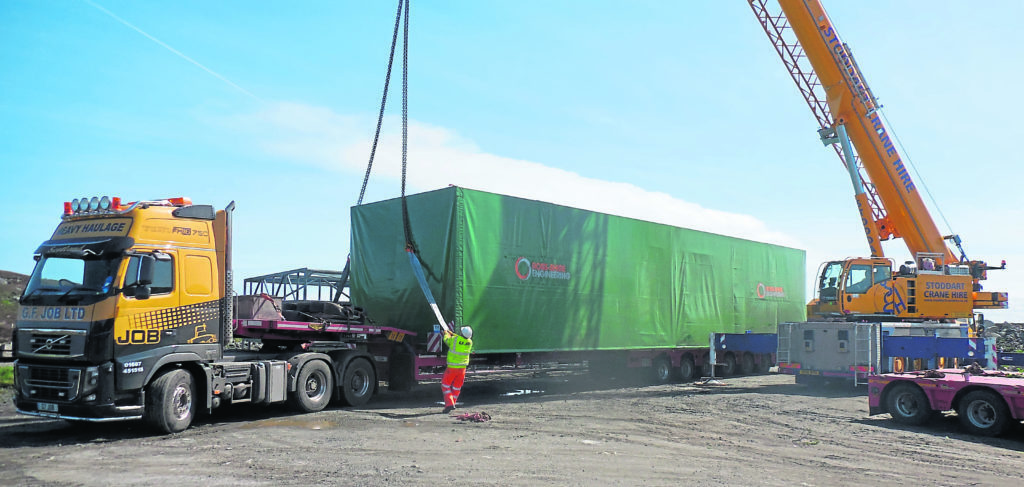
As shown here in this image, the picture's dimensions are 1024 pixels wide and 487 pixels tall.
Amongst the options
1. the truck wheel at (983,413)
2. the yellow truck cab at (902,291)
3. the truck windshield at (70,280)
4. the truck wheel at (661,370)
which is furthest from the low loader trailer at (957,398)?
the truck windshield at (70,280)

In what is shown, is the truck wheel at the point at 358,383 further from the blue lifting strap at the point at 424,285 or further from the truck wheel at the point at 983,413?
the truck wheel at the point at 983,413

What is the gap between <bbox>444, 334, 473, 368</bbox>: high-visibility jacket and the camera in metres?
11.7

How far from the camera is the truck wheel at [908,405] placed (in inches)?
423

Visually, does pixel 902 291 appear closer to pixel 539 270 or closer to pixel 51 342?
pixel 539 270

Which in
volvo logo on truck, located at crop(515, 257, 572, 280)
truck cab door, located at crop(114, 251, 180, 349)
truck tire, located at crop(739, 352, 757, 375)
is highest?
volvo logo on truck, located at crop(515, 257, 572, 280)

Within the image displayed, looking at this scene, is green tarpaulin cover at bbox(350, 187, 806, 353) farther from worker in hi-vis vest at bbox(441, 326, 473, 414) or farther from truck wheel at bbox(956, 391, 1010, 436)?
truck wheel at bbox(956, 391, 1010, 436)

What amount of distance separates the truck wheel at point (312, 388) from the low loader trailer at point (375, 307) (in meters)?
0.03

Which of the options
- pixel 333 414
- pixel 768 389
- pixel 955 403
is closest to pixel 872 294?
pixel 768 389

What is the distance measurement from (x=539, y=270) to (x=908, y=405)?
258 inches

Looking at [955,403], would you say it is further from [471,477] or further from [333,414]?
[333,414]

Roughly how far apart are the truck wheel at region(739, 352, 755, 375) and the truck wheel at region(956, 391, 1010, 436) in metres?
9.31

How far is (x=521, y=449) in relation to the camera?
27.1ft

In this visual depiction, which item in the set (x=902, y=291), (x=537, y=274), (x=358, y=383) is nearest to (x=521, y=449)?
(x=358, y=383)

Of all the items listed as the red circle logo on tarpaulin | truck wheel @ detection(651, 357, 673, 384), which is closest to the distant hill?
the red circle logo on tarpaulin
